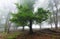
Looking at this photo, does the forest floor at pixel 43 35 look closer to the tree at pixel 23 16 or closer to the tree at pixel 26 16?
the tree at pixel 26 16

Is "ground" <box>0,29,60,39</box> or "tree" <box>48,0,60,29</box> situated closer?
"ground" <box>0,29,60,39</box>

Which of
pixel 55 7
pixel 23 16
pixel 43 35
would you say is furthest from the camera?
pixel 55 7

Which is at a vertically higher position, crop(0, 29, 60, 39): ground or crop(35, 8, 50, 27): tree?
crop(35, 8, 50, 27): tree

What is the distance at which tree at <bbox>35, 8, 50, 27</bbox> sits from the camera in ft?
9.75

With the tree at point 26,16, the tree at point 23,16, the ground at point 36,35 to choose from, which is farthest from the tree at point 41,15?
the ground at point 36,35

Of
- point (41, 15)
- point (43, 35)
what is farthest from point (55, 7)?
point (43, 35)

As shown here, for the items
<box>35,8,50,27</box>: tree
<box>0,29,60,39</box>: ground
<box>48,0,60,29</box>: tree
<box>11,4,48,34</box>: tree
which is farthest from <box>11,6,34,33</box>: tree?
<box>48,0,60,29</box>: tree

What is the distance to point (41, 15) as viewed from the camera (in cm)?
303

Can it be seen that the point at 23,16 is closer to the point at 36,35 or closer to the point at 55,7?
the point at 36,35

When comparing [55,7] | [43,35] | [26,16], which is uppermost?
[55,7]

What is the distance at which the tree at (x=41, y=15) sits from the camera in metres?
2.97

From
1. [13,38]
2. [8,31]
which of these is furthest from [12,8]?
[13,38]

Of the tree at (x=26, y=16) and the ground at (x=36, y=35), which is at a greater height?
the tree at (x=26, y=16)

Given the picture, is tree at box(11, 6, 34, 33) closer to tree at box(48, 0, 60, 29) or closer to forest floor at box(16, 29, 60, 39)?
forest floor at box(16, 29, 60, 39)
